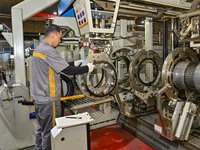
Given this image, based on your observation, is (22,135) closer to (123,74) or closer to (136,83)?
(136,83)

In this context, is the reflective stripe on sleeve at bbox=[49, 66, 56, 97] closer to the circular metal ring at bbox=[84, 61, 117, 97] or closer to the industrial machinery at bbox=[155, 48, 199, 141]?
the circular metal ring at bbox=[84, 61, 117, 97]

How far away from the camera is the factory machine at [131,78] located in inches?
98.0

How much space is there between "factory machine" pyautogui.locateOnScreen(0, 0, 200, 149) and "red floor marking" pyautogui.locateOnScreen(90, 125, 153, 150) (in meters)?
0.14

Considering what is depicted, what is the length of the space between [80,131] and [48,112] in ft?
2.13

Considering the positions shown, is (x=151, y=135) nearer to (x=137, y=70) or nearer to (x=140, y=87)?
(x=140, y=87)

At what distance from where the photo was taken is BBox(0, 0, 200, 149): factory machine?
98.0 inches

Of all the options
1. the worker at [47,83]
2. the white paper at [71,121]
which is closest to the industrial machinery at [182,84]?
the white paper at [71,121]

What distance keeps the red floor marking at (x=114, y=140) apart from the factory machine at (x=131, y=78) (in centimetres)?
14

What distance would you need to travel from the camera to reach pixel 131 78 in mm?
3633

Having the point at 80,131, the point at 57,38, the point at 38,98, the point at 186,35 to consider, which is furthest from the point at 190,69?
the point at 38,98

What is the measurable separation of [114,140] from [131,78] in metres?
1.39

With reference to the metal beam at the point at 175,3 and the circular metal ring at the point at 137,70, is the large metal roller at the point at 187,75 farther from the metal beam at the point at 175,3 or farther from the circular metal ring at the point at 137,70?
the metal beam at the point at 175,3

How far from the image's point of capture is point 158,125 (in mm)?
2684

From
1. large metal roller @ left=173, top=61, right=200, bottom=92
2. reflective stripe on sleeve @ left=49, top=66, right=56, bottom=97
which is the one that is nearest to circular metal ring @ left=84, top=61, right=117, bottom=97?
reflective stripe on sleeve @ left=49, top=66, right=56, bottom=97
